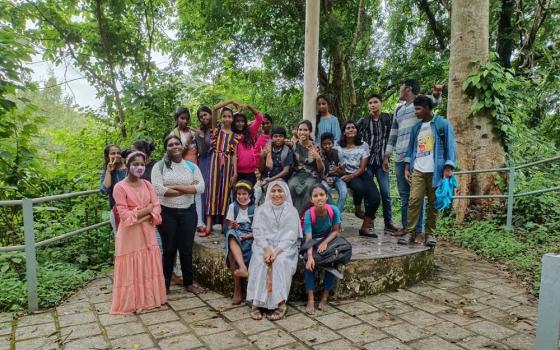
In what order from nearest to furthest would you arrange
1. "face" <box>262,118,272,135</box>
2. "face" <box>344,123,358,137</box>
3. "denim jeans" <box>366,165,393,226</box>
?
"face" <box>344,123,358,137</box>
"denim jeans" <box>366,165,393,226</box>
"face" <box>262,118,272,135</box>

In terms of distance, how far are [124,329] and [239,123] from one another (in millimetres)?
2738

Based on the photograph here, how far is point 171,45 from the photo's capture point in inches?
400

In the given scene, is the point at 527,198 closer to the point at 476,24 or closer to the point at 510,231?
the point at 510,231

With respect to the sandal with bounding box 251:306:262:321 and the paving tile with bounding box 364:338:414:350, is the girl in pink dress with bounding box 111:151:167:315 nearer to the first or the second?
the sandal with bounding box 251:306:262:321

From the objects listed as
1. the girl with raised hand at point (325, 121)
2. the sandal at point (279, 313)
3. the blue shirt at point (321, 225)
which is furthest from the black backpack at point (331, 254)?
the girl with raised hand at point (325, 121)

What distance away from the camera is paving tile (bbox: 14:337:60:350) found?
3.22 meters

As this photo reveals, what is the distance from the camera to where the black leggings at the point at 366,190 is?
5.30 m

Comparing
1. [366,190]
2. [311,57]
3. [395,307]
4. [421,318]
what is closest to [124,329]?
[395,307]

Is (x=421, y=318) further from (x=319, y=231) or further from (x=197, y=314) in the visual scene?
(x=197, y=314)

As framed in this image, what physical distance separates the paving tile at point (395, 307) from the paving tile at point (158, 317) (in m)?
1.95

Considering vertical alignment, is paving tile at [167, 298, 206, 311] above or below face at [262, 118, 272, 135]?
below

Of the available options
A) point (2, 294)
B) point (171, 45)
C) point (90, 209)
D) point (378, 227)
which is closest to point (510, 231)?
point (378, 227)

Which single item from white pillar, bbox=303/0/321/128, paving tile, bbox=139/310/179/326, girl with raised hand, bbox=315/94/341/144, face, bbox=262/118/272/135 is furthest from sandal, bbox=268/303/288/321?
white pillar, bbox=303/0/321/128

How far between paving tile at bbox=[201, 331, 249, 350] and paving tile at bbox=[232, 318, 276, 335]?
106mm
